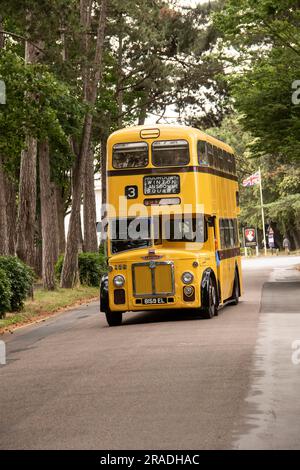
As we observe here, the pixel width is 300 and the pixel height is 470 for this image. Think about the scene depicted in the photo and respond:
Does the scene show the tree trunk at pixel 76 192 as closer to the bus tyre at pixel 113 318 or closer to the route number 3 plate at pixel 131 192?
the route number 3 plate at pixel 131 192

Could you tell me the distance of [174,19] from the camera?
165 ft

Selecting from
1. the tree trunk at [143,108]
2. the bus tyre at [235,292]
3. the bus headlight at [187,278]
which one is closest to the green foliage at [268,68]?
the bus tyre at [235,292]

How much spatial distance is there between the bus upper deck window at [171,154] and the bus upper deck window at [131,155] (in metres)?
0.26

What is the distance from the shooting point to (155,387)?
12.0 m

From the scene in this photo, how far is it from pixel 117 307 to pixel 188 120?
32.7m

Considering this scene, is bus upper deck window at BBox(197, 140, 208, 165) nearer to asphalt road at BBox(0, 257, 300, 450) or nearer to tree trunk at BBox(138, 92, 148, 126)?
asphalt road at BBox(0, 257, 300, 450)

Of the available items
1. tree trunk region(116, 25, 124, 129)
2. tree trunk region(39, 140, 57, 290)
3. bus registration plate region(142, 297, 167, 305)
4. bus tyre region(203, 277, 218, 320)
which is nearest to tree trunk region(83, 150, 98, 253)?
tree trunk region(116, 25, 124, 129)

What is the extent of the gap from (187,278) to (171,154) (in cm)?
285

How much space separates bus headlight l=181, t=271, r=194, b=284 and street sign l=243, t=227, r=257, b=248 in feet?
224

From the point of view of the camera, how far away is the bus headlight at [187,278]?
22.3m

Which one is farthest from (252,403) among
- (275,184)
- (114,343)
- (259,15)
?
(275,184)

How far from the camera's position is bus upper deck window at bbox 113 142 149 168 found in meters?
23.3

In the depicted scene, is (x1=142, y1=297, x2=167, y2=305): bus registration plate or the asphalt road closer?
the asphalt road
